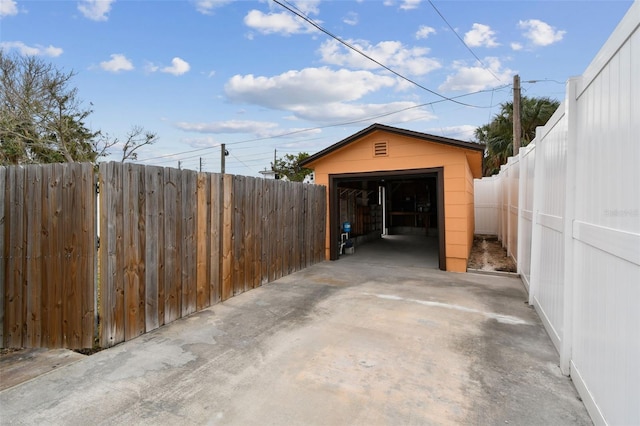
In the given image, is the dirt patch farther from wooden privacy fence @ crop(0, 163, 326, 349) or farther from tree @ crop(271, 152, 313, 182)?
tree @ crop(271, 152, 313, 182)

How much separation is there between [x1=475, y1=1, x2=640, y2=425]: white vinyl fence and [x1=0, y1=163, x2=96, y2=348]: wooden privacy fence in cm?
411

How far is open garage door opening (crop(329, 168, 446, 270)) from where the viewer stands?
7.85 m

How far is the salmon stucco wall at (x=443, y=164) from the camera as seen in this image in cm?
695

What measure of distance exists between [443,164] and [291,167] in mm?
21206

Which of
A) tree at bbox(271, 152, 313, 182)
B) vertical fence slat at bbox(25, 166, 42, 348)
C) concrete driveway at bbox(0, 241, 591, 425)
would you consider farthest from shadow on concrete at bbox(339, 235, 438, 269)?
tree at bbox(271, 152, 313, 182)

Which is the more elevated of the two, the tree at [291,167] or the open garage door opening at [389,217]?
the tree at [291,167]

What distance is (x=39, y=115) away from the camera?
11.8m

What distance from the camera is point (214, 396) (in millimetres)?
2373

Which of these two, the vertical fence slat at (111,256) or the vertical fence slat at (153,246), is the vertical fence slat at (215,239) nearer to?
the vertical fence slat at (153,246)

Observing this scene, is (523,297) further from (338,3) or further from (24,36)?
(24,36)

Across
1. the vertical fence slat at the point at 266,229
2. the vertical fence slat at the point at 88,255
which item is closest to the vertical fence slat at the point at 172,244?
the vertical fence slat at the point at 88,255

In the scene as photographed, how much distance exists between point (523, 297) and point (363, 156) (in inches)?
178

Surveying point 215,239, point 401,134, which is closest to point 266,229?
point 215,239

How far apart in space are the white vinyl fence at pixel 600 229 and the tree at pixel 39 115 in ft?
42.7
